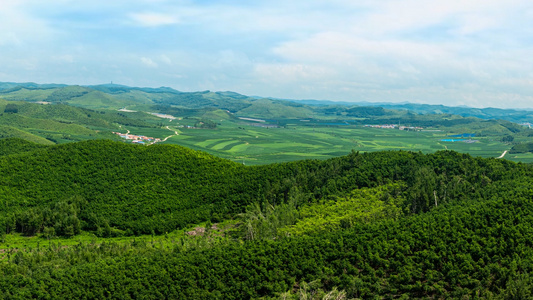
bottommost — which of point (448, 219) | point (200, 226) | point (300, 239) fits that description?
point (200, 226)

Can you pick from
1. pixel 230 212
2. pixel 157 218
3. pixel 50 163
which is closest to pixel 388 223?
pixel 230 212

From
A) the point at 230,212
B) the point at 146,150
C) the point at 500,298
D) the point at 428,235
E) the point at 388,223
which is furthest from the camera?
the point at 146,150

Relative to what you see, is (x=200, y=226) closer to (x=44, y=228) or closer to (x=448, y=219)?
(x=44, y=228)

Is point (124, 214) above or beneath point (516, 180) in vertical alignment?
beneath

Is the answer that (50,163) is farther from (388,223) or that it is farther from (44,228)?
(388,223)

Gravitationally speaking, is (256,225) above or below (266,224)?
below

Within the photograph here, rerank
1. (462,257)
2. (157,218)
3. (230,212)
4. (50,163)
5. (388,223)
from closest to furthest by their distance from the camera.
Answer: (462,257) → (388,223) → (157,218) → (230,212) → (50,163)

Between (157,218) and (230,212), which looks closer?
(157,218)

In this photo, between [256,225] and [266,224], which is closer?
[266,224]
